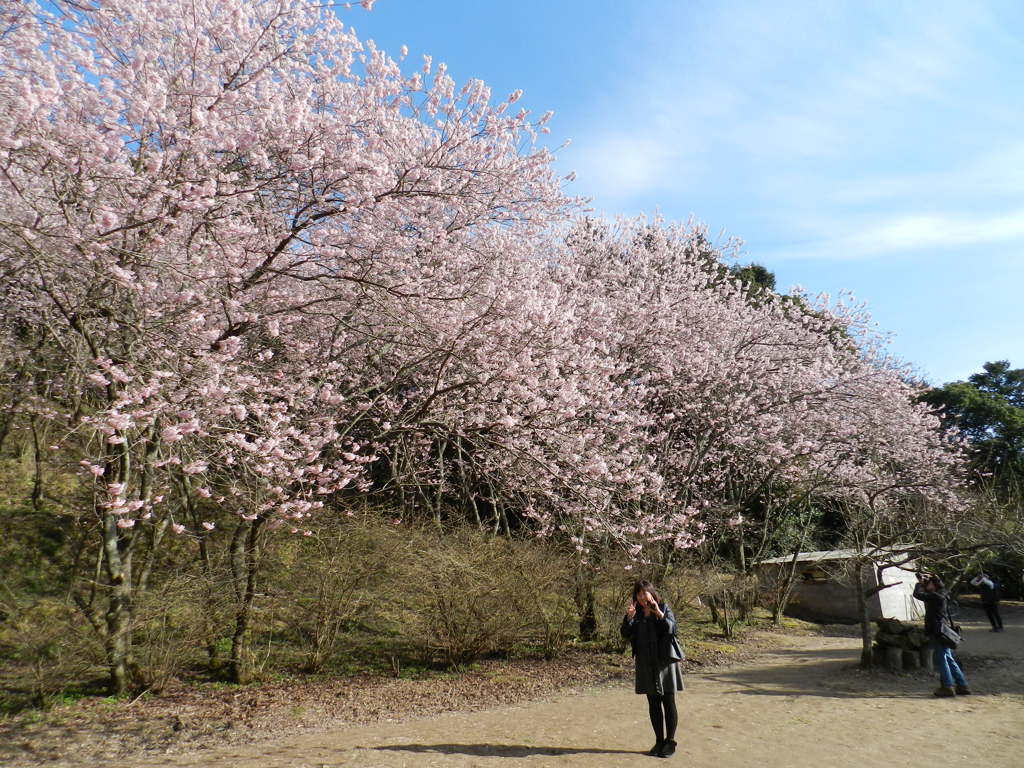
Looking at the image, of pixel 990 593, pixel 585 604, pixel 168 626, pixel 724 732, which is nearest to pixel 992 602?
pixel 990 593

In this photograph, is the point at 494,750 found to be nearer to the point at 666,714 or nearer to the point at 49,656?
the point at 666,714

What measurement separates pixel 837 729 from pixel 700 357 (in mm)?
7577

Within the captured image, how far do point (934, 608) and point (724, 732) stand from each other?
362cm

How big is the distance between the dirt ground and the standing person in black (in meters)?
0.22

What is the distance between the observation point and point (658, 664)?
5.27 m

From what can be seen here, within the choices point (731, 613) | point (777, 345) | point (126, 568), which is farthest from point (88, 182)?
point (777, 345)

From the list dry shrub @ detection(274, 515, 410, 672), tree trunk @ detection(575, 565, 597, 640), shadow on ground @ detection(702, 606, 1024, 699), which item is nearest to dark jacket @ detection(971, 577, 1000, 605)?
shadow on ground @ detection(702, 606, 1024, 699)

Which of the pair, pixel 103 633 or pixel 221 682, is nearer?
pixel 103 633

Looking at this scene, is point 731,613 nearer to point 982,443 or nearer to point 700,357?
point 700,357

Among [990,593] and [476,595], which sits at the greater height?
[476,595]

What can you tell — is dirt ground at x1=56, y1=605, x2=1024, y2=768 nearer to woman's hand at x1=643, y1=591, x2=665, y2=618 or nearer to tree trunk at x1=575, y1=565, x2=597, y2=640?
woman's hand at x1=643, y1=591, x2=665, y2=618

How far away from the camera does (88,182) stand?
509 cm

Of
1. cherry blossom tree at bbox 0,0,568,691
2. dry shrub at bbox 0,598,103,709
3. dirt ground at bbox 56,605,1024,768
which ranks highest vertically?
cherry blossom tree at bbox 0,0,568,691

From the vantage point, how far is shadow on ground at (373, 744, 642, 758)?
17.3 feet
